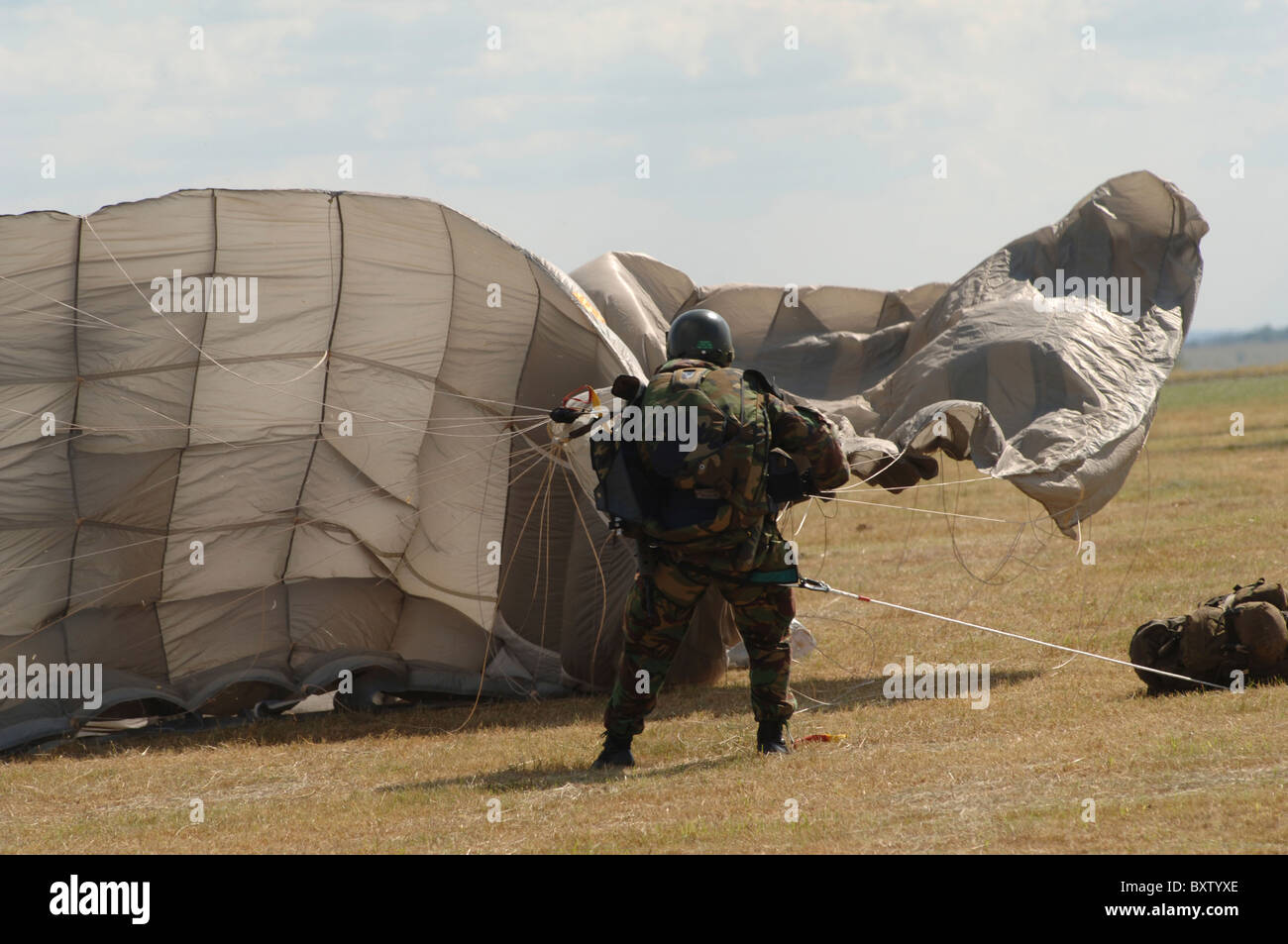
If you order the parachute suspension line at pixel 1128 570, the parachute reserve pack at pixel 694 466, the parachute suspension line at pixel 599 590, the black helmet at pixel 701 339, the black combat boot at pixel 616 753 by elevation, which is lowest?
the black combat boot at pixel 616 753

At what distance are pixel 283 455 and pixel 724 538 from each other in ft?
13.4

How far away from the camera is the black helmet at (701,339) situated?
7.06 meters

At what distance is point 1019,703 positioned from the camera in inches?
309

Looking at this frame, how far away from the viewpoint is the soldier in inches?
264

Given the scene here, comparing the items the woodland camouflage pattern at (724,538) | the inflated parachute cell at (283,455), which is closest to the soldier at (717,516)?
the woodland camouflage pattern at (724,538)

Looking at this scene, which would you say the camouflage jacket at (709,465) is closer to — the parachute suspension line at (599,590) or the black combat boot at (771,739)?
the black combat boot at (771,739)

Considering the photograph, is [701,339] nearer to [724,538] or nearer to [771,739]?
[724,538]

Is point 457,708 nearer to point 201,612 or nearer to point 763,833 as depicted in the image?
point 201,612

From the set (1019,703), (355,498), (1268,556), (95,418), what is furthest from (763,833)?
(1268,556)

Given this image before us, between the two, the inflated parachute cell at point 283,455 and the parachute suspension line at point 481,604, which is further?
the parachute suspension line at point 481,604

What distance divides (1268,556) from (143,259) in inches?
388

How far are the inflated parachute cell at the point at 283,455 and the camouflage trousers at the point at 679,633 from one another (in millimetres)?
2262

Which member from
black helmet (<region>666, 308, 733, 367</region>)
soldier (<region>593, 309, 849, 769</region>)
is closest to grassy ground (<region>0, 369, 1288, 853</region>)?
soldier (<region>593, 309, 849, 769</region>)

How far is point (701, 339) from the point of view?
706 centimetres
